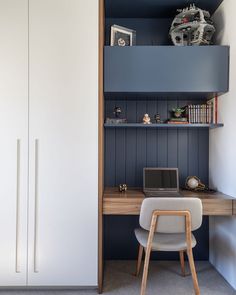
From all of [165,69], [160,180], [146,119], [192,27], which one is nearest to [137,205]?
[160,180]

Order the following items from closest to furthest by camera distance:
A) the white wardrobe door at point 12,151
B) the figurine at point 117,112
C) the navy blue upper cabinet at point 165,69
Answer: the white wardrobe door at point 12,151 < the navy blue upper cabinet at point 165,69 < the figurine at point 117,112

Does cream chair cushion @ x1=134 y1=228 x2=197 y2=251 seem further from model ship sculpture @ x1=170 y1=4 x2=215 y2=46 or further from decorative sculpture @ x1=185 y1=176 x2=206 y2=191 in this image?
model ship sculpture @ x1=170 y1=4 x2=215 y2=46

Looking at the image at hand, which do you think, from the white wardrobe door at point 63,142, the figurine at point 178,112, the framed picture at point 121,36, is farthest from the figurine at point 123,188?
the framed picture at point 121,36

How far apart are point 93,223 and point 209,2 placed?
2.22 metres

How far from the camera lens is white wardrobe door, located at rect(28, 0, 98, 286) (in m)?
2.16

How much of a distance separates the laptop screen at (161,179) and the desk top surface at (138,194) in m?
0.10

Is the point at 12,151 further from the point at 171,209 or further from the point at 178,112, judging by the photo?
the point at 178,112

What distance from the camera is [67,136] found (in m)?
2.18

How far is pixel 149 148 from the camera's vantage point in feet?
9.23

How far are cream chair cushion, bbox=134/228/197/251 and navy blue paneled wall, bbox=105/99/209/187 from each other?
2.33ft

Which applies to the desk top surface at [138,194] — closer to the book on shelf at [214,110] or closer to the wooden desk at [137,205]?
the wooden desk at [137,205]

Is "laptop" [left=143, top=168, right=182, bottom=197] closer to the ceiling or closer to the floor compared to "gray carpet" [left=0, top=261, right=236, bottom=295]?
closer to the ceiling

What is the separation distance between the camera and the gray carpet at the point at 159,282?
85.7 inches

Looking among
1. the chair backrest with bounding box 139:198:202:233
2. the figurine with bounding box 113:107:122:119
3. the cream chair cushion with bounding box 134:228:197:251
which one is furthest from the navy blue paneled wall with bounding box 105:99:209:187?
the chair backrest with bounding box 139:198:202:233
